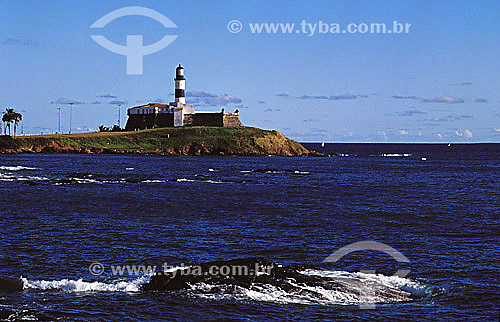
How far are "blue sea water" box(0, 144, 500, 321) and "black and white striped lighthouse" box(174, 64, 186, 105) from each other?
116202mm

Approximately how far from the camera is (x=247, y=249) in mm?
29938

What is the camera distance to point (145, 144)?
Result: 182000 mm

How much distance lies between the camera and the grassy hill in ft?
565

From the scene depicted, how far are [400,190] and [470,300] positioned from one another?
5138cm

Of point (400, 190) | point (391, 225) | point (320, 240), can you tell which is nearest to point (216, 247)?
point (320, 240)

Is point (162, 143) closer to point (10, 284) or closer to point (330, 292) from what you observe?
point (10, 284)

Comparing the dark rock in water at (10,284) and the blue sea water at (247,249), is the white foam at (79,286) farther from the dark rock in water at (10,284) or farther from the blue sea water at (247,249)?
the dark rock in water at (10,284)

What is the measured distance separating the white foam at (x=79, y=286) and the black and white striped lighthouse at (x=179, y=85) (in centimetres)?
15580

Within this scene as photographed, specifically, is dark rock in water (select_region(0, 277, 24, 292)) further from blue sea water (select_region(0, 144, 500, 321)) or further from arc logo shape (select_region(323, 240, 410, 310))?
arc logo shape (select_region(323, 240, 410, 310))

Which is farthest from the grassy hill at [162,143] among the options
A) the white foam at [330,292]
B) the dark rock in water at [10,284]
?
the white foam at [330,292]

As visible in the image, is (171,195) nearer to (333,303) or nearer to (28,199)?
(28,199)

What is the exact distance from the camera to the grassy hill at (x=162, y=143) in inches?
6777

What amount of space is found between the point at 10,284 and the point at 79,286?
8.76 feet

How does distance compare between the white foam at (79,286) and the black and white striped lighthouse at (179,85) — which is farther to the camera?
the black and white striped lighthouse at (179,85)
